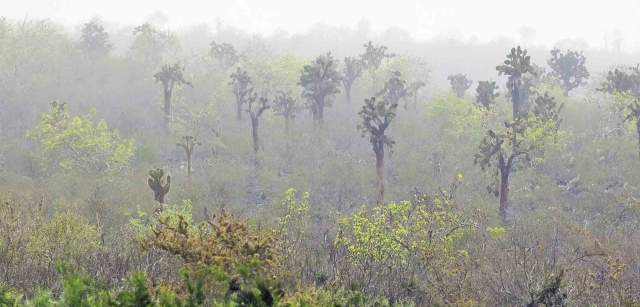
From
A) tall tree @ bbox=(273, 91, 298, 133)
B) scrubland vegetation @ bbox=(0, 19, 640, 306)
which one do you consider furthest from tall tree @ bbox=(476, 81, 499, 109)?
tall tree @ bbox=(273, 91, 298, 133)

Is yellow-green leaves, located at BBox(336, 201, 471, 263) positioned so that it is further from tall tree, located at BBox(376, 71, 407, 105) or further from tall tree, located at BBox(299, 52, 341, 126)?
tall tree, located at BBox(376, 71, 407, 105)

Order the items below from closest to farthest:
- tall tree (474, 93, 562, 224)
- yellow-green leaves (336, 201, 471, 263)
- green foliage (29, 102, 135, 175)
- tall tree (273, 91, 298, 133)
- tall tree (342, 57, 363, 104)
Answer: yellow-green leaves (336, 201, 471, 263), tall tree (474, 93, 562, 224), green foliage (29, 102, 135, 175), tall tree (273, 91, 298, 133), tall tree (342, 57, 363, 104)

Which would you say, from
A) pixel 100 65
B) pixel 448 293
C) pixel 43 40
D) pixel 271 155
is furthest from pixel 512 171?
pixel 43 40

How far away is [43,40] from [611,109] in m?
52.8

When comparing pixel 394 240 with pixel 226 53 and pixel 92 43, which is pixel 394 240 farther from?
pixel 92 43

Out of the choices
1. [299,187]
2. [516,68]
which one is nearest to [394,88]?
[516,68]

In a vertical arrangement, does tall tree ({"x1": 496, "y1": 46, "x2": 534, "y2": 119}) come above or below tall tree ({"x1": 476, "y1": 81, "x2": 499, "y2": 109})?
above

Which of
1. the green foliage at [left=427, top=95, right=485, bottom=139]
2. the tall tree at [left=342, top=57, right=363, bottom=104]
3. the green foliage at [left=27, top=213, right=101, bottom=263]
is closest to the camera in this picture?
the green foliage at [left=27, top=213, right=101, bottom=263]

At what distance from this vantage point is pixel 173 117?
140ft

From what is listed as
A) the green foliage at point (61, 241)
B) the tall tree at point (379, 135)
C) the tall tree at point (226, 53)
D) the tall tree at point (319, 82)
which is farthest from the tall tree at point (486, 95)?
the green foliage at point (61, 241)

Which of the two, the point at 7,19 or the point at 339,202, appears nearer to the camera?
the point at 339,202

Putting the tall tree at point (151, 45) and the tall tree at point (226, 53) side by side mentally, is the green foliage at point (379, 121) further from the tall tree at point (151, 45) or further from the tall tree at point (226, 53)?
the tall tree at point (151, 45)

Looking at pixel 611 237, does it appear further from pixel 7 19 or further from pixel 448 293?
pixel 7 19

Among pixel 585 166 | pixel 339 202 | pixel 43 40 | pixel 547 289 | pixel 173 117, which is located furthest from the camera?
pixel 43 40
